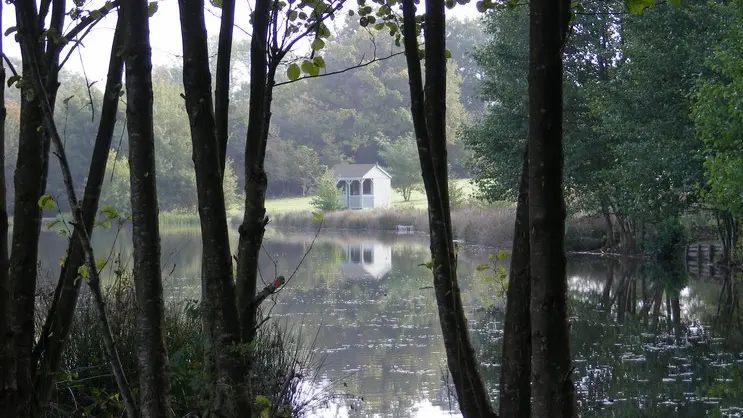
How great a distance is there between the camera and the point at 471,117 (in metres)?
53.7

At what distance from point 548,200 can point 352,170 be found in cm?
4660

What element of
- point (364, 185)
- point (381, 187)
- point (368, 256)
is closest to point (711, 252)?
point (368, 256)

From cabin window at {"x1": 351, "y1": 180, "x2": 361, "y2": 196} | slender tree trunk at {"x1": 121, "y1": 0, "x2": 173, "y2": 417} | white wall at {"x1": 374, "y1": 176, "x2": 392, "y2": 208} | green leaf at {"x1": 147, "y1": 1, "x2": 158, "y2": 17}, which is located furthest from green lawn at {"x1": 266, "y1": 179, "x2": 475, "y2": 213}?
slender tree trunk at {"x1": 121, "y1": 0, "x2": 173, "y2": 417}

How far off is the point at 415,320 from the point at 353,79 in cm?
4282

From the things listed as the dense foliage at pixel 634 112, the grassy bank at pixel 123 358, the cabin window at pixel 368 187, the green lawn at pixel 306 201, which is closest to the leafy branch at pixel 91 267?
the grassy bank at pixel 123 358

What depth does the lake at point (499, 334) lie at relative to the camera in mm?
6914

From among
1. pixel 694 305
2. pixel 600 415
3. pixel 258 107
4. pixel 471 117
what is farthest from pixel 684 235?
pixel 471 117

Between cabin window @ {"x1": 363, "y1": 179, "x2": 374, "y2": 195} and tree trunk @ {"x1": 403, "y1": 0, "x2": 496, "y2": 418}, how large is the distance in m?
45.7

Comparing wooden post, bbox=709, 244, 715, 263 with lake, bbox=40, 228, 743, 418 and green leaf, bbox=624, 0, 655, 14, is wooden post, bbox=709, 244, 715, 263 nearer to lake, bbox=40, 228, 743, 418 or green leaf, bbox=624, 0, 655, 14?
lake, bbox=40, 228, 743, 418

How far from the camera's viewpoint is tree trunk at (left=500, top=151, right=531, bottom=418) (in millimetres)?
2164

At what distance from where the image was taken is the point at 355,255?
2142cm

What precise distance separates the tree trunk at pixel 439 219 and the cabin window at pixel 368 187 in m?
45.7

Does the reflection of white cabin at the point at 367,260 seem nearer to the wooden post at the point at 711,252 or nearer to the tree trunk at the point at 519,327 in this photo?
the wooden post at the point at 711,252

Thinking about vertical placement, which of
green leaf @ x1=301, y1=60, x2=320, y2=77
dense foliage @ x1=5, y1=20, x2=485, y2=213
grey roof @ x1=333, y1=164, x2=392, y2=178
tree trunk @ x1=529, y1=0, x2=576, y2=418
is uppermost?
dense foliage @ x1=5, y1=20, x2=485, y2=213
